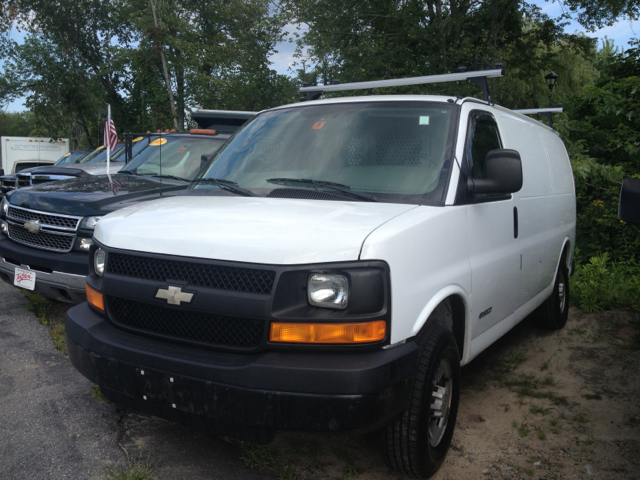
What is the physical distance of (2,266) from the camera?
19.5 ft

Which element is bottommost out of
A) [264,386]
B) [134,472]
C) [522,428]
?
[522,428]

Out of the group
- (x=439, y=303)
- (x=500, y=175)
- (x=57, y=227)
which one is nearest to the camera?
(x=439, y=303)

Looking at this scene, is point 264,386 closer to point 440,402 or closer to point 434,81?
point 440,402

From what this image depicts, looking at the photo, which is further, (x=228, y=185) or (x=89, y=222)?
(x=89, y=222)

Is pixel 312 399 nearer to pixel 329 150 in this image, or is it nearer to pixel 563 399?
pixel 329 150

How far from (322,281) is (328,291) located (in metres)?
0.05

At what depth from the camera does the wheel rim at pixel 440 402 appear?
3045 mm

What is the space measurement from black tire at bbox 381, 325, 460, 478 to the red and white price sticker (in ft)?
13.2

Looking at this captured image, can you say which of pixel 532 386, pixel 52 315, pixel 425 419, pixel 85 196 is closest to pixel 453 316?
pixel 425 419

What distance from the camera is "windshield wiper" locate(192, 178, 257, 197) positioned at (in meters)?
3.61

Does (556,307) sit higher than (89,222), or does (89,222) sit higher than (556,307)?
(89,222)

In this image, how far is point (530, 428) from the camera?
3.76 metres

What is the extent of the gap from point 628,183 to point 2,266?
18.5ft

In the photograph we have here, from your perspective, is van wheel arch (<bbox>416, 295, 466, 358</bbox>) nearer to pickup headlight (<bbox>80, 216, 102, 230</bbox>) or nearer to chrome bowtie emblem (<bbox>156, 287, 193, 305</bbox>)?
chrome bowtie emblem (<bbox>156, 287, 193, 305</bbox>)
